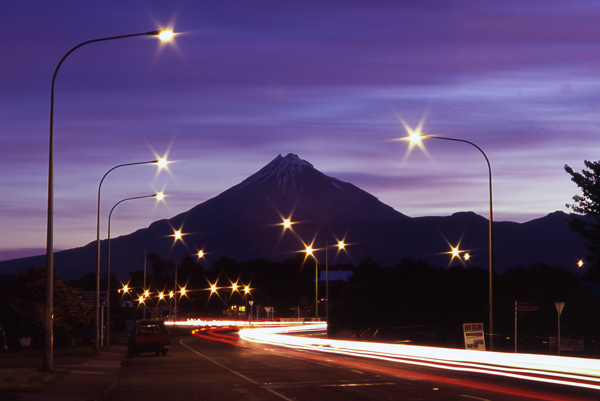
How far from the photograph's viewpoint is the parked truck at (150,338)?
44.3 metres

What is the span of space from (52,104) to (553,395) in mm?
16984

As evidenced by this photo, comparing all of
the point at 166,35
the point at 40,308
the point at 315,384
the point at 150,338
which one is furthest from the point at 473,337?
the point at 40,308

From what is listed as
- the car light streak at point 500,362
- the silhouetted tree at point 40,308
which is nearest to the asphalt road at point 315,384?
the car light streak at point 500,362

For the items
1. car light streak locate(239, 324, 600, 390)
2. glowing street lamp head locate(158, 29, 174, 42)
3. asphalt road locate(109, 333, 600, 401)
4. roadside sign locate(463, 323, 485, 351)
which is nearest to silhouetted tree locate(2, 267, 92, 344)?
car light streak locate(239, 324, 600, 390)

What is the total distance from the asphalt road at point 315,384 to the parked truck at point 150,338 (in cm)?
963

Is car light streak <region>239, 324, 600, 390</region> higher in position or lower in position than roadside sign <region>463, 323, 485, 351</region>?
lower

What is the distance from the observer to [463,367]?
31484 mm

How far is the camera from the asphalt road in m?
20.4

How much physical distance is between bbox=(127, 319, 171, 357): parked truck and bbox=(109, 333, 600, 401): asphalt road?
379 inches

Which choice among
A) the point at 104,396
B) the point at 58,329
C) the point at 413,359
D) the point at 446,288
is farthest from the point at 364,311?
the point at 104,396

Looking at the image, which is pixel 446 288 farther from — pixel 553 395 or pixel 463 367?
pixel 553 395

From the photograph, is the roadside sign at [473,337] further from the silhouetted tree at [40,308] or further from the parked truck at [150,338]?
the silhouetted tree at [40,308]

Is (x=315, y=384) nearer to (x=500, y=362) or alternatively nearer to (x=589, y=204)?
(x=500, y=362)

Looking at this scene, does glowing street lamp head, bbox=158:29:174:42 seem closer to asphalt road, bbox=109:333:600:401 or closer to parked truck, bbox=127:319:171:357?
asphalt road, bbox=109:333:600:401
